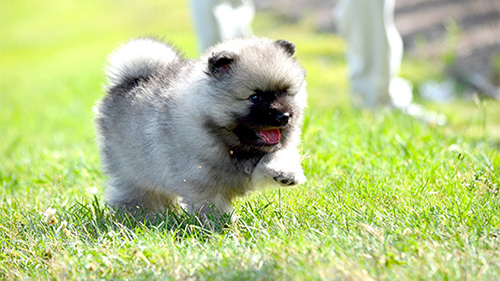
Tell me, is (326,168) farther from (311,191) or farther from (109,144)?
(109,144)

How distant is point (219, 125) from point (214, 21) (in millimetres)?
2089

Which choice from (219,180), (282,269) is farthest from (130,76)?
(282,269)

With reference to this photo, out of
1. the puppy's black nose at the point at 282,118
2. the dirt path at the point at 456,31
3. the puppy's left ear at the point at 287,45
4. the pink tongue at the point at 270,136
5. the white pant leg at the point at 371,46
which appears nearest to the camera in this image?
the puppy's black nose at the point at 282,118

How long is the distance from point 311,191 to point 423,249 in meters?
0.96

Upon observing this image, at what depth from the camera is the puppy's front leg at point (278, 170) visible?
9.20ft

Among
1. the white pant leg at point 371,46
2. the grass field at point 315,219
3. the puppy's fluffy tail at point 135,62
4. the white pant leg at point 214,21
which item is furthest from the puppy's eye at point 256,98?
the white pant leg at point 371,46

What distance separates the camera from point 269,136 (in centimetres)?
286

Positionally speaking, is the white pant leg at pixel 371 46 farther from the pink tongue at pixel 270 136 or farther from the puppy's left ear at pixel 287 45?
the pink tongue at pixel 270 136

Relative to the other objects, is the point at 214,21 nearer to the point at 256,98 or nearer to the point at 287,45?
the point at 287,45

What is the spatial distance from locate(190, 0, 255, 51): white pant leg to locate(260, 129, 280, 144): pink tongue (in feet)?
6.71

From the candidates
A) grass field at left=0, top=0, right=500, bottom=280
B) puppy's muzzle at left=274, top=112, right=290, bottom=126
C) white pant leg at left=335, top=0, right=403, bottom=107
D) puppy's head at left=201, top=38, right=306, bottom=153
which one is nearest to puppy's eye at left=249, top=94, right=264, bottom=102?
puppy's head at left=201, top=38, right=306, bottom=153

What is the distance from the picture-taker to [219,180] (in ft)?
9.55

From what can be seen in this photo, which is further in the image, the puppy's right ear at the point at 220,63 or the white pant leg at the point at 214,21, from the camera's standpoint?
the white pant leg at the point at 214,21

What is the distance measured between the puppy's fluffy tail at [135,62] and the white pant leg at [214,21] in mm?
1300
